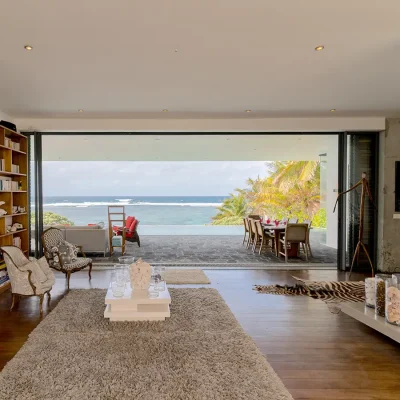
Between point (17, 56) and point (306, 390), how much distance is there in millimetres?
4000

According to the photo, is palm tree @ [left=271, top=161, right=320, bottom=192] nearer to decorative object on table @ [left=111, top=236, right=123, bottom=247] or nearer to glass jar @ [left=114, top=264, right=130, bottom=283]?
decorative object on table @ [left=111, top=236, right=123, bottom=247]

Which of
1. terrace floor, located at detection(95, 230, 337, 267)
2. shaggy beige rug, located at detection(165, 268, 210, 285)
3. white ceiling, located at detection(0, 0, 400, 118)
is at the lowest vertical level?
terrace floor, located at detection(95, 230, 337, 267)

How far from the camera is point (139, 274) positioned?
12.1ft

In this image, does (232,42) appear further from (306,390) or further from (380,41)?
(306,390)

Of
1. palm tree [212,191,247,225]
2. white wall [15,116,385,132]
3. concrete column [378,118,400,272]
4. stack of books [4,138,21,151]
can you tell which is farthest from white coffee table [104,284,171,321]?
palm tree [212,191,247,225]

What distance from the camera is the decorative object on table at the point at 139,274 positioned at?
367 cm

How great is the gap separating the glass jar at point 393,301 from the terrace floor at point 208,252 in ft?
11.2

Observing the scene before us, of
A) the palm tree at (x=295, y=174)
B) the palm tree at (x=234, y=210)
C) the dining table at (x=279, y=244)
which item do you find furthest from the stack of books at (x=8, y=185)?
the palm tree at (x=234, y=210)

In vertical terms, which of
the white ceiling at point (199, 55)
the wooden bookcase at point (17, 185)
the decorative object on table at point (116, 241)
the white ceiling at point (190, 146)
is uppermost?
the white ceiling at point (199, 55)

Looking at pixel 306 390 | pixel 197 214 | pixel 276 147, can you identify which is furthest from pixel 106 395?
pixel 197 214

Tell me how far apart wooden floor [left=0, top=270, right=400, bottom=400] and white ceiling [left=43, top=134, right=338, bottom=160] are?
12.1 ft

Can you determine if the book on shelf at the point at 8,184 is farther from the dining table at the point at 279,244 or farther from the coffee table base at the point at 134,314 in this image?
the dining table at the point at 279,244

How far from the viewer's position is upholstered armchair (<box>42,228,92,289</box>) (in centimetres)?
486

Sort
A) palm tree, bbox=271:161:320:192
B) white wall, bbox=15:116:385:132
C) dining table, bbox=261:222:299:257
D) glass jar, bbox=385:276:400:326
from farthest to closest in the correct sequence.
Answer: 1. palm tree, bbox=271:161:320:192
2. dining table, bbox=261:222:299:257
3. white wall, bbox=15:116:385:132
4. glass jar, bbox=385:276:400:326
